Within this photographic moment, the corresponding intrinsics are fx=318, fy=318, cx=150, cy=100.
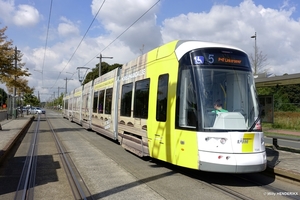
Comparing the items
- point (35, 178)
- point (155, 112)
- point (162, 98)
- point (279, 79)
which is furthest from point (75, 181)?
point (279, 79)

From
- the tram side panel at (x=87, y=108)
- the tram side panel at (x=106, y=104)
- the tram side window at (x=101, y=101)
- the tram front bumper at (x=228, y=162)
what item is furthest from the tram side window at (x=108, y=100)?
the tram front bumper at (x=228, y=162)

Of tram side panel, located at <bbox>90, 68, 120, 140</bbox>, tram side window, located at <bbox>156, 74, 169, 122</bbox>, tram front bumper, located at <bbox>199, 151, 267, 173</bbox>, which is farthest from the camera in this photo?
tram side panel, located at <bbox>90, 68, 120, 140</bbox>

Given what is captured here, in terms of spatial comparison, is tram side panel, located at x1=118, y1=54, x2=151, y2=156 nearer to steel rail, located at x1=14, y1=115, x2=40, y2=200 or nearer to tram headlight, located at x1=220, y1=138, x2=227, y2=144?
tram headlight, located at x1=220, y1=138, x2=227, y2=144

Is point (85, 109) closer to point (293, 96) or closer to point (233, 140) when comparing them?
point (233, 140)

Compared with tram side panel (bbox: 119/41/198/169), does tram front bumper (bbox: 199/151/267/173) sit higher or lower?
lower

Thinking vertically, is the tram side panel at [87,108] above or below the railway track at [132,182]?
above

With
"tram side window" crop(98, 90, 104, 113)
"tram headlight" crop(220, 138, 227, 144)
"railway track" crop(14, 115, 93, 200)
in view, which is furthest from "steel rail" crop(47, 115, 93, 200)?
"tram side window" crop(98, 90, 104, 113)

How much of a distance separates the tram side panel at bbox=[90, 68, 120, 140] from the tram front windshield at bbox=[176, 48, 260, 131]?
611 cm

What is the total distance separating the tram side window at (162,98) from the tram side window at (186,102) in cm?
63

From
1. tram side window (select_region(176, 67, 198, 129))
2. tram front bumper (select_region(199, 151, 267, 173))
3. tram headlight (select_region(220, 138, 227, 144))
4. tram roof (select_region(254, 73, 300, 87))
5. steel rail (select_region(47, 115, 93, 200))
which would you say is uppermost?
tram roof (select_region(254, 73, 300, 87))

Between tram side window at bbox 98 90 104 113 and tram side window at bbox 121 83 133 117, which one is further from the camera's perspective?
tram side window at bbox 98 90 104 113

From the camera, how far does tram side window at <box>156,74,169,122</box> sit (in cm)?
818

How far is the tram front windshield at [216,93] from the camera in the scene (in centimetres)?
706

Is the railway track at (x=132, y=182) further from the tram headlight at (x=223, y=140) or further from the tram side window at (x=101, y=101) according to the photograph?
the tram side window at (x=101, y=101)
